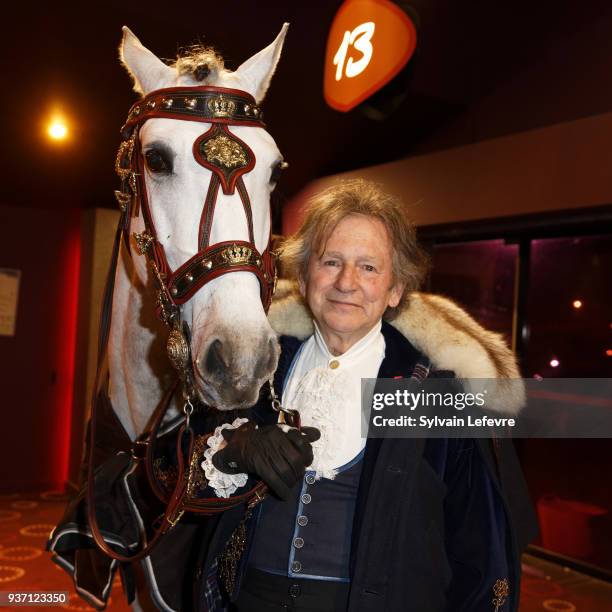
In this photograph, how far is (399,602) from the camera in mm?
1210

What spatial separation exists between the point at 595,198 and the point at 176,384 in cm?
273

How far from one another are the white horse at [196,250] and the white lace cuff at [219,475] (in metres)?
0.21

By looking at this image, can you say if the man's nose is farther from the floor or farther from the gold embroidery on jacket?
the floor

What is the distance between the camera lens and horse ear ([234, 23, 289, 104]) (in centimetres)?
143

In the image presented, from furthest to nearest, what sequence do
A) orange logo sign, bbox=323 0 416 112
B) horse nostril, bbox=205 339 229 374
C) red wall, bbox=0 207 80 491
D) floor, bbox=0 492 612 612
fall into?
red wall, bbox=0 207 80 491, floor, bbox=0 492 612 612, orange logo sign, bbox=323 0 416 112, horse nostril, bbox=205 339 229 374

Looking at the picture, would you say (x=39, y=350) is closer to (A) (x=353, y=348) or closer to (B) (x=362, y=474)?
(A) (x=353, y=348)

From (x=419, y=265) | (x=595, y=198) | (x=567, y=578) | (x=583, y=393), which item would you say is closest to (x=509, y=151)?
(x=595, y=198)

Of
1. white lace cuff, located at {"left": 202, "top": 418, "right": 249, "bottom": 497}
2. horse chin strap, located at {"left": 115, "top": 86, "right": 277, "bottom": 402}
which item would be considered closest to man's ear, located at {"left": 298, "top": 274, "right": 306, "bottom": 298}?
horse chin strap, located at {"left": 115, "top": 86, "right": 277, "bottom": 402}

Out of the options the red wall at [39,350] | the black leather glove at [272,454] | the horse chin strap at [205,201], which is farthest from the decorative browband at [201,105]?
the red wall at [39,350]

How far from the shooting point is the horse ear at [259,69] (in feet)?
4.68

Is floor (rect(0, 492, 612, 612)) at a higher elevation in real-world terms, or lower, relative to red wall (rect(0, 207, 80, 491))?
lower

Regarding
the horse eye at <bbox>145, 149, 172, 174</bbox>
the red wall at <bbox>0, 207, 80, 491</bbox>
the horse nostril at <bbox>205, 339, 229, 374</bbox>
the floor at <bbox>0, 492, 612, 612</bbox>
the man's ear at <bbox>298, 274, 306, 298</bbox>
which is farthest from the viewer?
the red wall at <bbox>0, 207, 80, 491</bbox>

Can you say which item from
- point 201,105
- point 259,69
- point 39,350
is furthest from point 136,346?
point 39,350

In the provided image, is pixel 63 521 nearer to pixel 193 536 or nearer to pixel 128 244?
pixel 193 536
